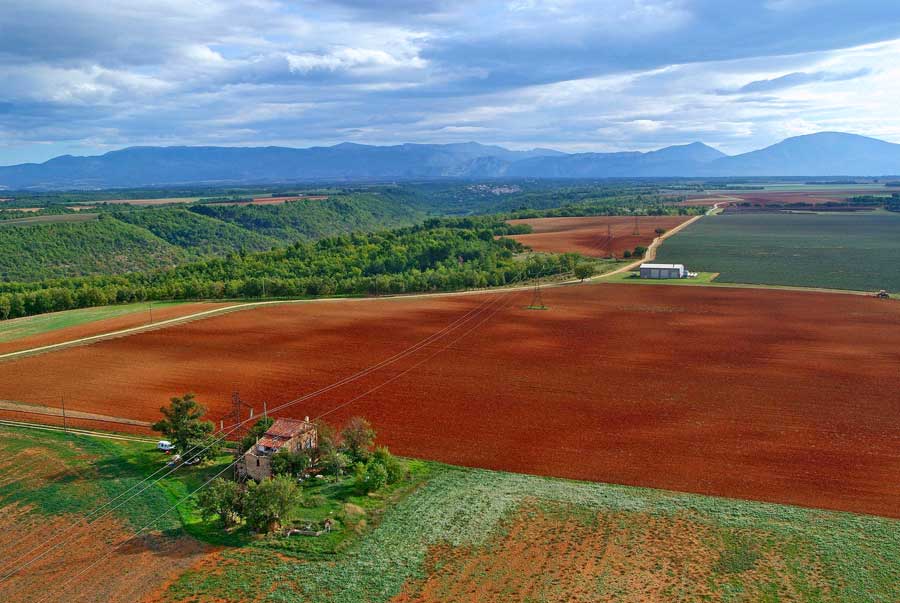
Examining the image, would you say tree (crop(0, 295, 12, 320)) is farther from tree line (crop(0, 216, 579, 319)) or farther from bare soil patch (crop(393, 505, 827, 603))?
bare soil patch (crop(393, 505, 827, 603))

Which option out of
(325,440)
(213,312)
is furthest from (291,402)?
(213,312)

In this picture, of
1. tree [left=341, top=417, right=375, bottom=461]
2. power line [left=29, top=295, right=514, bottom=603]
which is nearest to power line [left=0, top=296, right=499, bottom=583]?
power line [left=29, top=295, right=514, bottom=603]

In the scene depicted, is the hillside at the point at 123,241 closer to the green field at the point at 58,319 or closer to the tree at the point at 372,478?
the green field at the point at 58,319

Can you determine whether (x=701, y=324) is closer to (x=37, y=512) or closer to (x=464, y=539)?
(x=464, y=539)

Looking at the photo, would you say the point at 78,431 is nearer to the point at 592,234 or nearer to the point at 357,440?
the point at 357,440

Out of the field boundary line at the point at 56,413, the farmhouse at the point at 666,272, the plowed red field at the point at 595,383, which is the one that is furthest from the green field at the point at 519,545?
the farmhouse at the point at 666,272

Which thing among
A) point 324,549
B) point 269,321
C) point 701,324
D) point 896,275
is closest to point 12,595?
point 324,549
